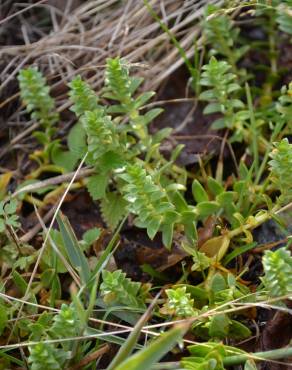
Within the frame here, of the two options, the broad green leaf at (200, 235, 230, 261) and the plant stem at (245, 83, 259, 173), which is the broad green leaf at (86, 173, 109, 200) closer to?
the broad green leaf at (200, 235, 230, 261)

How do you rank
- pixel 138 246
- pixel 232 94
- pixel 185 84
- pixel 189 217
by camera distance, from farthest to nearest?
pixel 185 84 → pixel 232 94 → pixel 138 246 → pixel 189 217

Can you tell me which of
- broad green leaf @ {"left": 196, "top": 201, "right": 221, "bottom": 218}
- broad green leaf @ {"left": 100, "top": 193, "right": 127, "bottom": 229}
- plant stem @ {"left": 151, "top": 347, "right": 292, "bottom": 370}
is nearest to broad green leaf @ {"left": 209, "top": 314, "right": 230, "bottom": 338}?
plant stem @ {"left": 151, "top": 347, "right": 292, "bottom": 370}

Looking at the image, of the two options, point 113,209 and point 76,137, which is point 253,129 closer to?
point 113,209

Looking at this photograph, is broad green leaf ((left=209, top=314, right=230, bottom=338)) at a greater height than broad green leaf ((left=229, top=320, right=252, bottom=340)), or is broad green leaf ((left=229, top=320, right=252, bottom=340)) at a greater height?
broad green leaf ((left=209, top=314, right=230, bottom=338))

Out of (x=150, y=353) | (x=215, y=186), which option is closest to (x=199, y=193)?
(x=215, y=186)

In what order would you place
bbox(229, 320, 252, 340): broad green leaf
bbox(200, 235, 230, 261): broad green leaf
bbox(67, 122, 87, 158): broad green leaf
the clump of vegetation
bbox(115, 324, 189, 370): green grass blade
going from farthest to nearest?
1. bbox(67, 122, 87, 158): broad green leaf
2. bbox(200, 235, 230, 261): broad green leaf
3. bbox(229, 320, 252, 340): broad green leaf
4. the clump of vegetation
5. bbox(115, 324, 189, 370): green grass blade

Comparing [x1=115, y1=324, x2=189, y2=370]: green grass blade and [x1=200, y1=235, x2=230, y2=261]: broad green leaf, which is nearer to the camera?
[x1=115, y1=324, x2=189, y2=370]: green grass blade

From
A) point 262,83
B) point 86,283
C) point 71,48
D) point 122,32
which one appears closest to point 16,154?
point 71,48

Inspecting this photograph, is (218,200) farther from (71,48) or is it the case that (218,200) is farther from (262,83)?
(71,48)
